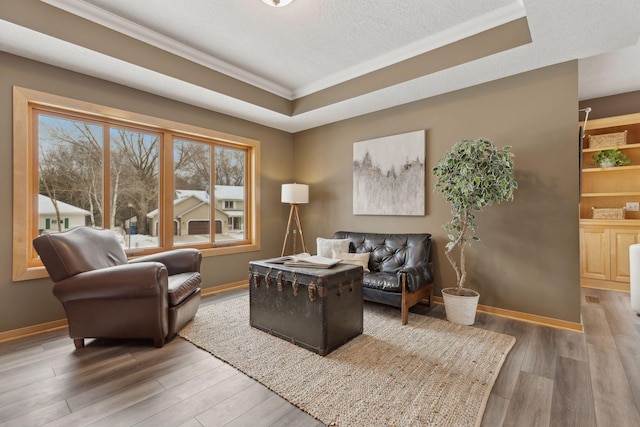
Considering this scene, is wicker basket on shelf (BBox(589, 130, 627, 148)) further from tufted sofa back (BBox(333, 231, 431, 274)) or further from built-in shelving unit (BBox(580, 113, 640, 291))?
tufted sofa back (BBox(333, 231, 431, 274))

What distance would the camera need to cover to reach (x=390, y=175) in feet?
12.8

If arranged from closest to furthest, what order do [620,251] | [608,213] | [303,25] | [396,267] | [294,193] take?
1. [303,25]
2. [396,267]
3. [620,251]
4. [608,213]
5. [294,193]

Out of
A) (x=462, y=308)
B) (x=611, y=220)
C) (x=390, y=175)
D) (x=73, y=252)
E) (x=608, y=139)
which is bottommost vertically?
(x=462, y=308)

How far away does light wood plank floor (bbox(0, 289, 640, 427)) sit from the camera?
1.57m

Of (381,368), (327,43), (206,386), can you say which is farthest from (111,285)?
(327,43)

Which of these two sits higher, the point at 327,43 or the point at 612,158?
the point at 327,43

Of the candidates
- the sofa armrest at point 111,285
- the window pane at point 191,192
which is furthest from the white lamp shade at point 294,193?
the sofa armrest at point 111,285

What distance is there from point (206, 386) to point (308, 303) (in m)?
0.86

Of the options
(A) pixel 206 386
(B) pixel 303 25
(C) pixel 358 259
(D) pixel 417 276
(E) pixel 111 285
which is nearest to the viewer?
(A) pixel 206 386

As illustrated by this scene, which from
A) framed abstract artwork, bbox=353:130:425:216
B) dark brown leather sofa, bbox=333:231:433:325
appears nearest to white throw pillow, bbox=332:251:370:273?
dark brown leather sofa, bbox=333:231:433:325

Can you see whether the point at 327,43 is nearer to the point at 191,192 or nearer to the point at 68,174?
the point at 191,192

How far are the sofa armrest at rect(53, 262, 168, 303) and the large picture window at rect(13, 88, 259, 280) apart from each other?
813mm

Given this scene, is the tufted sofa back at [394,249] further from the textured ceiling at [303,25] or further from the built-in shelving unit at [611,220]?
the built-in shelving unit at [611,220]

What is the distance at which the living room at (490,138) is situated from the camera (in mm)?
2590
